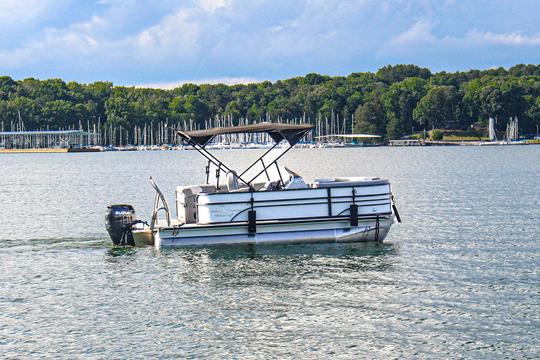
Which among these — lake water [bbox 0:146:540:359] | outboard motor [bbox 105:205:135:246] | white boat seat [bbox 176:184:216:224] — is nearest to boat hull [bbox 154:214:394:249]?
lake water [bbox 0:146:540:359]

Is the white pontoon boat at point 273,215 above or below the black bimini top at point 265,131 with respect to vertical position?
below

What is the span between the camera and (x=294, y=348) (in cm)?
1936

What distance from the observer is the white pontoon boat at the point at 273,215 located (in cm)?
3056

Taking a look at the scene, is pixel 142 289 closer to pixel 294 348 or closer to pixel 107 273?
pixel 107 273

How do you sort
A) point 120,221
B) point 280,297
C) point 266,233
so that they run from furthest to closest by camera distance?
point 120,221 < point 266,233 < point 280,297

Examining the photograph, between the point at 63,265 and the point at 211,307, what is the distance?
8.32 metres

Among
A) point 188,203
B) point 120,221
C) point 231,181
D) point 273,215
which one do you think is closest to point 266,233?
point 273,215

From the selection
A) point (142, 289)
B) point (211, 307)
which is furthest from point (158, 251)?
point (211, 307)

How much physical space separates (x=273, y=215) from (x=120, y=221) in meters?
5.60

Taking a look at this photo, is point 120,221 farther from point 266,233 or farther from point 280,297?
point 280,297

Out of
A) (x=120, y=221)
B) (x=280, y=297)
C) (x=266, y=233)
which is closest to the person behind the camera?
(x=280, y=297)

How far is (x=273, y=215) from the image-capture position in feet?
101

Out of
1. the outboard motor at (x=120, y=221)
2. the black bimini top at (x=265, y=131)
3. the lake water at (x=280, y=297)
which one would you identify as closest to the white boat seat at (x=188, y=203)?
the lake water at (x=280, y=297)

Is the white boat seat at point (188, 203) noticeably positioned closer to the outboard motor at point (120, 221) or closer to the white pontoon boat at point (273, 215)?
the white pontoon boat at point (273, 215)
